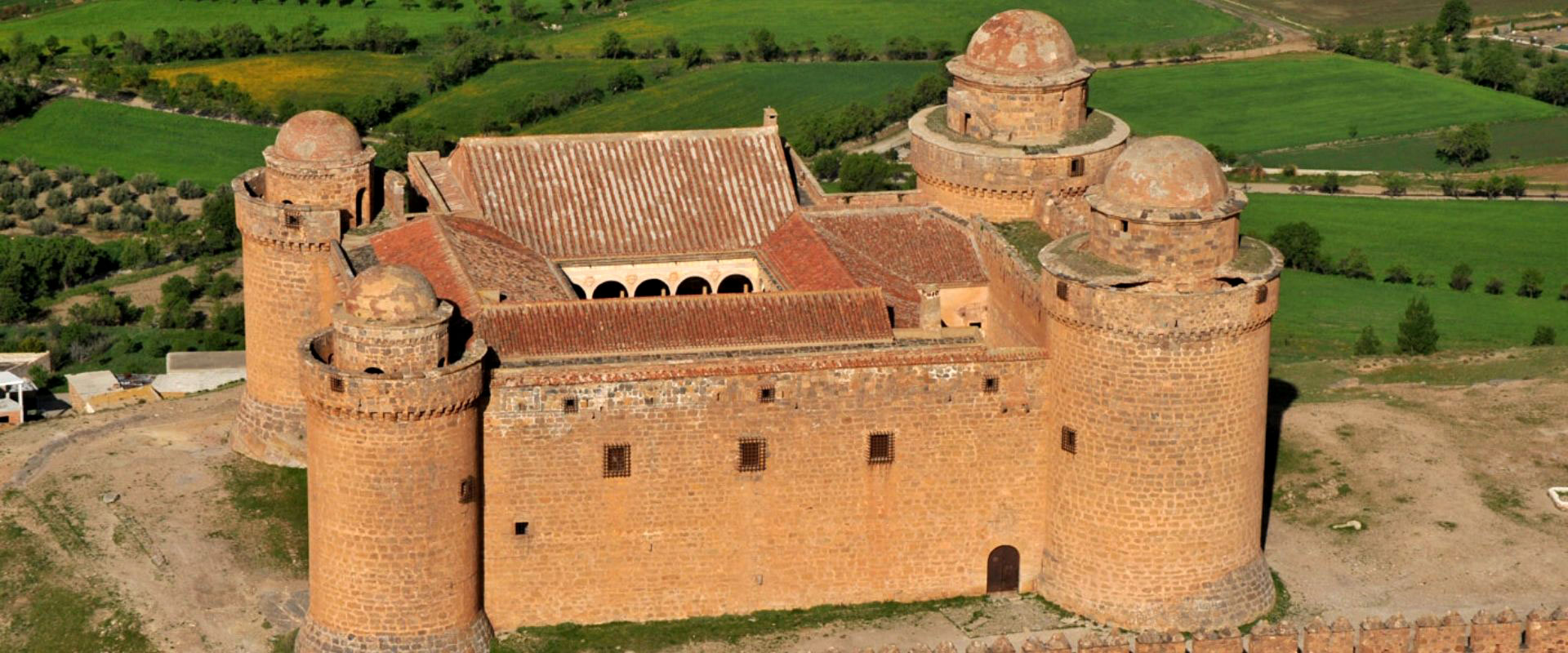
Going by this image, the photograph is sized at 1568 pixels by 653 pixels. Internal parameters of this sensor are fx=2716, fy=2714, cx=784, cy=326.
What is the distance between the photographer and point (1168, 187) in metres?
52.9

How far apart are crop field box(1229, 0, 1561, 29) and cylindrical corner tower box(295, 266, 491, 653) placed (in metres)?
90.1

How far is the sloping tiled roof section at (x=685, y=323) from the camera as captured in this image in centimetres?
5462

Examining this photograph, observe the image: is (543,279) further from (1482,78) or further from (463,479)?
(1482,78)

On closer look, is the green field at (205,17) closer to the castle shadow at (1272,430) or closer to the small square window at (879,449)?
the castle shadow at (1272,430)

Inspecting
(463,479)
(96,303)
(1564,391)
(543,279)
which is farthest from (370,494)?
(96,303)

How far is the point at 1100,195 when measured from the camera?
53.8m

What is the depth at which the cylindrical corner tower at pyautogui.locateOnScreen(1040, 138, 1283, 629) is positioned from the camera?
5288cm

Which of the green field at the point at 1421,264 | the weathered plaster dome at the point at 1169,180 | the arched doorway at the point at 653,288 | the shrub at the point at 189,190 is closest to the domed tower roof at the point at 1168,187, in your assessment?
the weathered plaster dome at the point at 1169,180

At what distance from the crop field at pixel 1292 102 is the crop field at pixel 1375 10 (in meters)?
10.1

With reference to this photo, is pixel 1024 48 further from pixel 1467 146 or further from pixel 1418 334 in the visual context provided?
pixel 1467 146

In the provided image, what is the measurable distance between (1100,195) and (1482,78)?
74124mm

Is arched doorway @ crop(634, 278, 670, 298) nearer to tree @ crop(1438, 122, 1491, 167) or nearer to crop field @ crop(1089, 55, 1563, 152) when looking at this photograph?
crop field @ crop(1089, 55, 1563, 152)

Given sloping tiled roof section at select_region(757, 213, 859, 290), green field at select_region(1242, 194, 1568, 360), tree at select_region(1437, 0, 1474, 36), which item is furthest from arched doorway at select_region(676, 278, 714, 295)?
tree at select_region(1437, 0, 1474, 36)

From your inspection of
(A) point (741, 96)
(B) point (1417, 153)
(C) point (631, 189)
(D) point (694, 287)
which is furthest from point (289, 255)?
(B) point (1417, 153)
